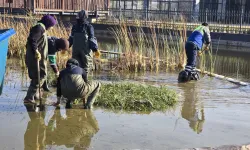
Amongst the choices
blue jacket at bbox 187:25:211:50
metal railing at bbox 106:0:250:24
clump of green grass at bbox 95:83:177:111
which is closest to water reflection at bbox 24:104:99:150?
clump of green grass at bbox 95:83:177:111

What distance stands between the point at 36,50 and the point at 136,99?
178cm

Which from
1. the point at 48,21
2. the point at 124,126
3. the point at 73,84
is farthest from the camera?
the point at 48,21

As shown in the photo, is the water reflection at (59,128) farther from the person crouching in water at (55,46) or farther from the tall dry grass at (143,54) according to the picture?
the tall dry grass at (143,54)

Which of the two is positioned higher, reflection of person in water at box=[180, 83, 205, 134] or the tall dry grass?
the tall dry grass

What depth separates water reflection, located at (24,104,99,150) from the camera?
198 inches

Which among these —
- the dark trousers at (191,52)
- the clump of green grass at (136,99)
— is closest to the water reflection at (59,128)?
the clump of green grass at (136,99)

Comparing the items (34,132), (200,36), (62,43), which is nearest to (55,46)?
(62,43)

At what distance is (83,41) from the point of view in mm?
8148

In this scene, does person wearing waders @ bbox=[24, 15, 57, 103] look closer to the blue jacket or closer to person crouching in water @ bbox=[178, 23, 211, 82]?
person crouching in water @ bbox=[178, 23, 211, 82]

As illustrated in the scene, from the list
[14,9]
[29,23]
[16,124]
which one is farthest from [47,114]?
[14,9]

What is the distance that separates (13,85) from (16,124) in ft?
8.99

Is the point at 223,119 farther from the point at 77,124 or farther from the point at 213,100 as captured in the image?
the point at 77,124

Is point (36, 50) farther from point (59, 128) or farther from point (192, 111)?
point (192, 111)

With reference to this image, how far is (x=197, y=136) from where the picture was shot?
18.0 feet
